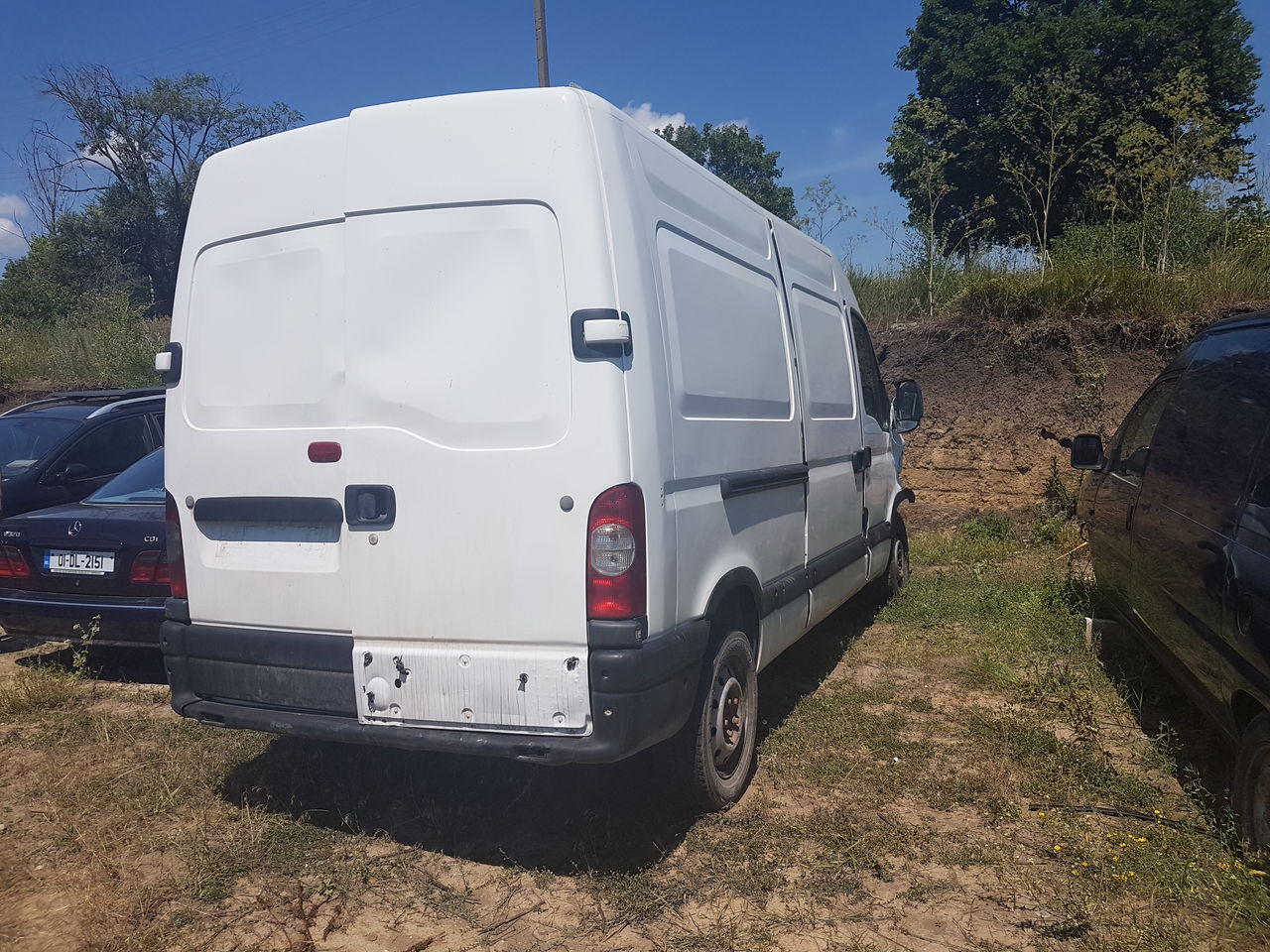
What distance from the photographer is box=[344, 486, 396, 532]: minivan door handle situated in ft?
10.2

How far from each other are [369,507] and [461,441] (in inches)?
16.7

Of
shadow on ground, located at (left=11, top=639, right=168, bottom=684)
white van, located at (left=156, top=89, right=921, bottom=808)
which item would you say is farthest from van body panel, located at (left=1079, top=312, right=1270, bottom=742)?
shadow on ground, located at (left=11, top=639, right=168, bottom=684)

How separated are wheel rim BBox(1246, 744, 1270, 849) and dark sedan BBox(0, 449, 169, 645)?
16.6 feet

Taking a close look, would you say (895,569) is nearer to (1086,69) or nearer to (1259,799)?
(1259,799)

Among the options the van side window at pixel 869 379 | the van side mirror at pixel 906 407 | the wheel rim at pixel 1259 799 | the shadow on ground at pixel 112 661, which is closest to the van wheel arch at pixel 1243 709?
the wheel rim at pixel 1259 799

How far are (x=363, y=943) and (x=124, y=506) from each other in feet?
12.6

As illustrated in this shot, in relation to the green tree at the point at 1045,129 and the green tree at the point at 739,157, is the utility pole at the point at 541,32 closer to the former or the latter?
the green tree at the point at 1045,129

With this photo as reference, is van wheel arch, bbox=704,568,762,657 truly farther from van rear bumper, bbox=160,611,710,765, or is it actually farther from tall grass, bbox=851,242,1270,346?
tall grass, bbox=851,242,1270,346

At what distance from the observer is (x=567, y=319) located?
294 cm

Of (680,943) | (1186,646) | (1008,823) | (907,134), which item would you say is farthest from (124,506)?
(907,134)

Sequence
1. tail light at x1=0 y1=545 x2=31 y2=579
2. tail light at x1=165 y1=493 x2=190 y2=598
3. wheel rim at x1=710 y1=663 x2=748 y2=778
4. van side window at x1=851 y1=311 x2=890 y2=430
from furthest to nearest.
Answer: van side window at x1=851 y1=311 x2=890 y2=430 → tail light at x1=0 y1=545 x2=31 y2=579 → wheel rim at x1=710 y1=663 x2=748 y2=778 → tail light at x1=165 y1=493 x2=190 y2=598

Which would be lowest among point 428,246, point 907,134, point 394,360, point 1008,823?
point 1008,823

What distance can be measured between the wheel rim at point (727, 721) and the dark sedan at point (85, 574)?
3273mm

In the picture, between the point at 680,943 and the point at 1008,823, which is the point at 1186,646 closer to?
the point at 1008,823
